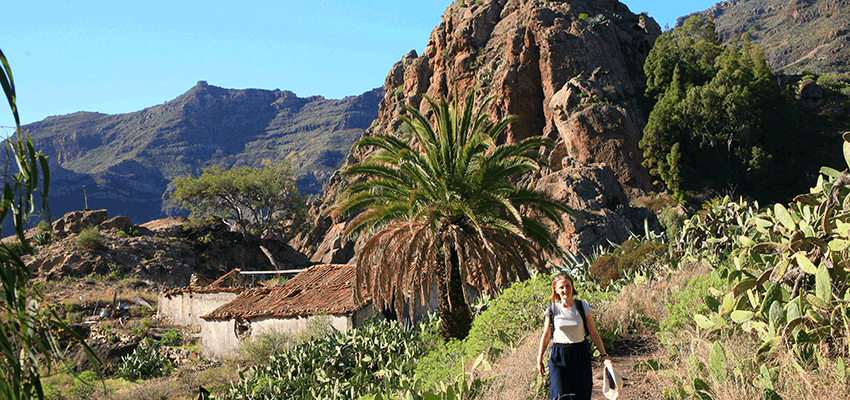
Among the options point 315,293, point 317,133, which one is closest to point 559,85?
point 315,293

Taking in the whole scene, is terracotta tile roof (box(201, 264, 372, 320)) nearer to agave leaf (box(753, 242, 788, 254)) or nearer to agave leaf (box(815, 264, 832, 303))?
agave leaf (box(753, 242, 788, 254))

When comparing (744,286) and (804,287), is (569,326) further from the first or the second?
(804,287)

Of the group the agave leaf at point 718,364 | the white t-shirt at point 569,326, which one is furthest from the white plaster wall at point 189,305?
the agave leaf at point 718,364

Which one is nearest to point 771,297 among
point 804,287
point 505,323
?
point 804,287

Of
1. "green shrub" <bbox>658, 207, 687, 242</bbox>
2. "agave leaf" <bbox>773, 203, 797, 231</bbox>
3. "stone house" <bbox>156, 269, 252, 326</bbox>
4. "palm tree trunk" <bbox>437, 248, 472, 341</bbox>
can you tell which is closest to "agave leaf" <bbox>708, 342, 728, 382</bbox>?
"agave leaf" <bbox>773, 203, 797, 231</bbox>

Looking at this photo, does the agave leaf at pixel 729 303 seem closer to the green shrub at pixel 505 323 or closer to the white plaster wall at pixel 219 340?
the green shrub at pixel 505 323

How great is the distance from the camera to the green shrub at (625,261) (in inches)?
424

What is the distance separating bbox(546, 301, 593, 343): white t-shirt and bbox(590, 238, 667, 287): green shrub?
5.65 m

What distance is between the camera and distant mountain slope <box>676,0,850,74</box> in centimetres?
6538

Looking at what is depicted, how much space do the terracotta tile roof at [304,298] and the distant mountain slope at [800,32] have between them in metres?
46.8

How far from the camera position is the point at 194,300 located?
24750 millimetres

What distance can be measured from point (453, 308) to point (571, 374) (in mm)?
7052

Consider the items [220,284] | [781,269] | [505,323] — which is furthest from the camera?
[220,284]

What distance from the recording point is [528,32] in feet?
126
